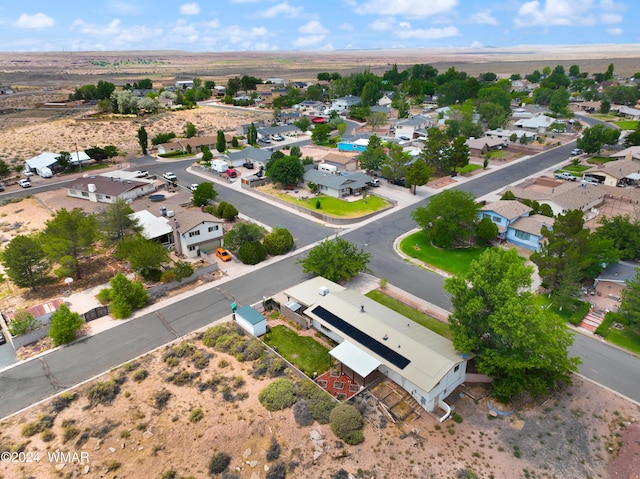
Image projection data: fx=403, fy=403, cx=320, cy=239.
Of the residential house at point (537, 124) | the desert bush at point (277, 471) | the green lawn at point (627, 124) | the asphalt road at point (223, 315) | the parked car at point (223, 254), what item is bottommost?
the asphalt road at point (223, 315)

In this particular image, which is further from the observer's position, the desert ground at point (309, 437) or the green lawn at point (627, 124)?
the green lawn at point (627, 124)

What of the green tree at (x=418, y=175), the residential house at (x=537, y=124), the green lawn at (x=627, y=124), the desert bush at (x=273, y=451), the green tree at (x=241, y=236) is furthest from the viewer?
the green lawn at (x=627, y=124)

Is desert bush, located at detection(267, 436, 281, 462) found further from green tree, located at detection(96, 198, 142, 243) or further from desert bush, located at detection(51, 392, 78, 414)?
green tree, located at detection(96, 198, 142, 243)

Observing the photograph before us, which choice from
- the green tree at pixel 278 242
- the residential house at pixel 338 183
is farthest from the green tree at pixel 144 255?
the residential house at pixel 338 183

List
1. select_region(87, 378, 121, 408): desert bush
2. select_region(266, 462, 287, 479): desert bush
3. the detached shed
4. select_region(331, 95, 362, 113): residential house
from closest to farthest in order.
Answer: select_region(266, 462, 287, 479): desert bush, select_region(87, 378, 121, 408): desert bush, the detached shed, select_region(331, 95, 362, 113): residential house

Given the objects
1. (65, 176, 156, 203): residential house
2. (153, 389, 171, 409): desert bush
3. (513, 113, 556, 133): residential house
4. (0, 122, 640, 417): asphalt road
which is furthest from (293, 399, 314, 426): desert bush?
(513, 113, 556, 133): residential house

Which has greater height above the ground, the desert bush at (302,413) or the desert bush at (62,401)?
the desert bush at (302,413)

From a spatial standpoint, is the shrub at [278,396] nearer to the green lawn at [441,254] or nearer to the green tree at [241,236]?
the green tree at [241,236]
